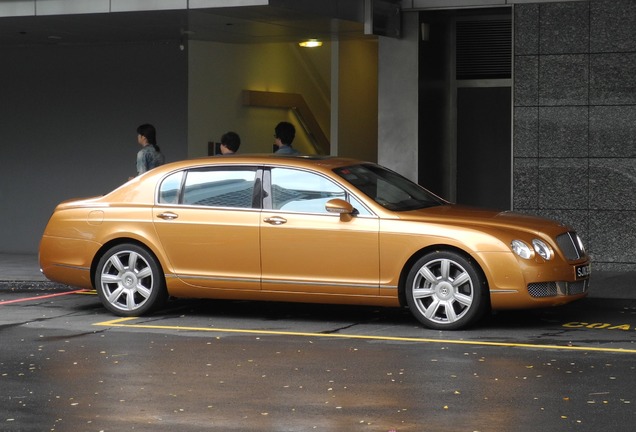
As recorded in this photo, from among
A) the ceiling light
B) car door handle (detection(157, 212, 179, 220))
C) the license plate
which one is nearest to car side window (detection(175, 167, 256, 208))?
car door handle (detection(157, 212, 179, 220))

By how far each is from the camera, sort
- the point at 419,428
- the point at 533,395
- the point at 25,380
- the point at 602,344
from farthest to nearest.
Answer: the point at 602,344 < the point at 25,380 < the point at 533,395 < the point at 419,428

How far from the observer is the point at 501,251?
437 inches

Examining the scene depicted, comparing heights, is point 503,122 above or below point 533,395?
above

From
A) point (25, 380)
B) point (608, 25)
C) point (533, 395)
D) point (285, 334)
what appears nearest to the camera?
point (533, 395)

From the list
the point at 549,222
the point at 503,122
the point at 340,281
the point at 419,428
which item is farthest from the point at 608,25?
the point at 419,428

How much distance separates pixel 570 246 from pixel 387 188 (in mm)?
1796

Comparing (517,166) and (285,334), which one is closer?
(285,334)

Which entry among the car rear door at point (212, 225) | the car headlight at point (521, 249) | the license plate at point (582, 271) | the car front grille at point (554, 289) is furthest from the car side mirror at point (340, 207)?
the license plate at point (582, 271)

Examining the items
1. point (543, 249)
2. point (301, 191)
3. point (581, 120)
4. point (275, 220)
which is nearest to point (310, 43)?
point (581, 120)

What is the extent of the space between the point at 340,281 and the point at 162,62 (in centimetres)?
830

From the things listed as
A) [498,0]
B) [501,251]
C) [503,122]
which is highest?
[498,0]

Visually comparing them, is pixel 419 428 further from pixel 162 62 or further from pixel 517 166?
pixel 162 62

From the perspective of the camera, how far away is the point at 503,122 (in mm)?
18531

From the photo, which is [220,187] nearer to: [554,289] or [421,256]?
[421,256]
